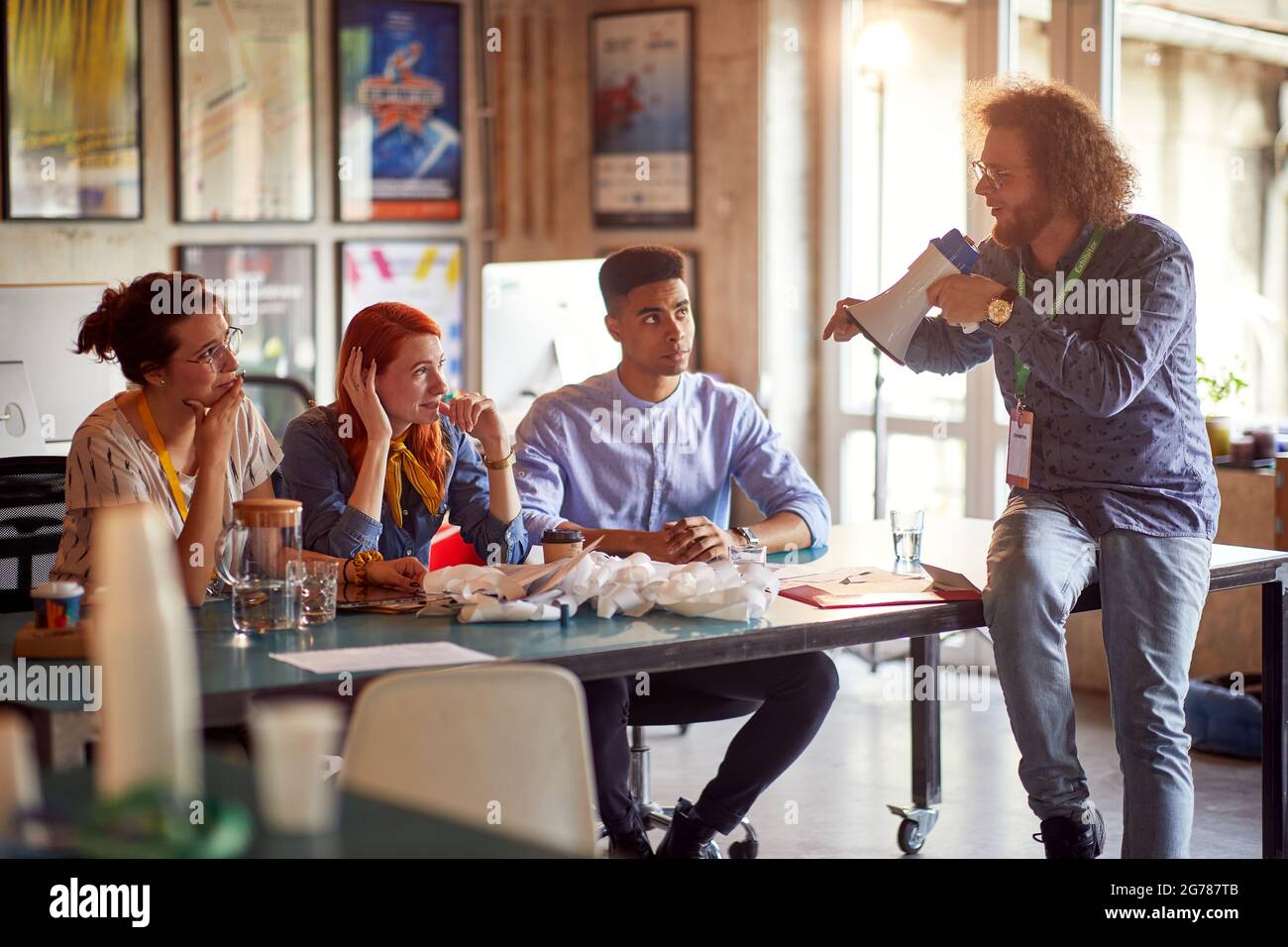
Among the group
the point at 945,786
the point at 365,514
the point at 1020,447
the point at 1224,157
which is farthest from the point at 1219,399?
the point at 365,514

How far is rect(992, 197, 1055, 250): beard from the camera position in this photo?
10.0ft

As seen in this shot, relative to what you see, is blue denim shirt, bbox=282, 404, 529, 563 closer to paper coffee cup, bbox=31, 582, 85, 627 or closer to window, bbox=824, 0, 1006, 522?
paper coffee cup, bbox=31, 582, 85, 627

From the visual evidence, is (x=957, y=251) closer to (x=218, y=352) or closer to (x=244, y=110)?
(x=218, y=352)

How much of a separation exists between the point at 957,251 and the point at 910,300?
141 millimetres

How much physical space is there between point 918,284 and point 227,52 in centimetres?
372

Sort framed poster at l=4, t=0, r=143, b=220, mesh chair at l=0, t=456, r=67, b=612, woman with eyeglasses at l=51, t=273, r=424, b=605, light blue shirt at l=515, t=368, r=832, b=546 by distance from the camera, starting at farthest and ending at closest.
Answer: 1. framed poster at l=4, t=0, r=143, b=220
2. light blue shirt at l=515, t=368, r=832, b=546
3. mesh chair at l=0, t=456, r=67, b=612
4. woman with eyeglasses at l=51, t=273, r=424, b=605

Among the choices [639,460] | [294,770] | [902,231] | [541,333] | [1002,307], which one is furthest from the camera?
[902,231]

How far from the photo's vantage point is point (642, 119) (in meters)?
6.20

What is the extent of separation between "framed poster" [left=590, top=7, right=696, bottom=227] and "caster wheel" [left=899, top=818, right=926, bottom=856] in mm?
3031

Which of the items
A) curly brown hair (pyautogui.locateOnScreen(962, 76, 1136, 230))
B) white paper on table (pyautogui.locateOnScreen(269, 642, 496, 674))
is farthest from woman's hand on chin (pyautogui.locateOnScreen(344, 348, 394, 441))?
curly brown hair (pyautogui.locateOnScreen(962, 76, 1136, 230))
